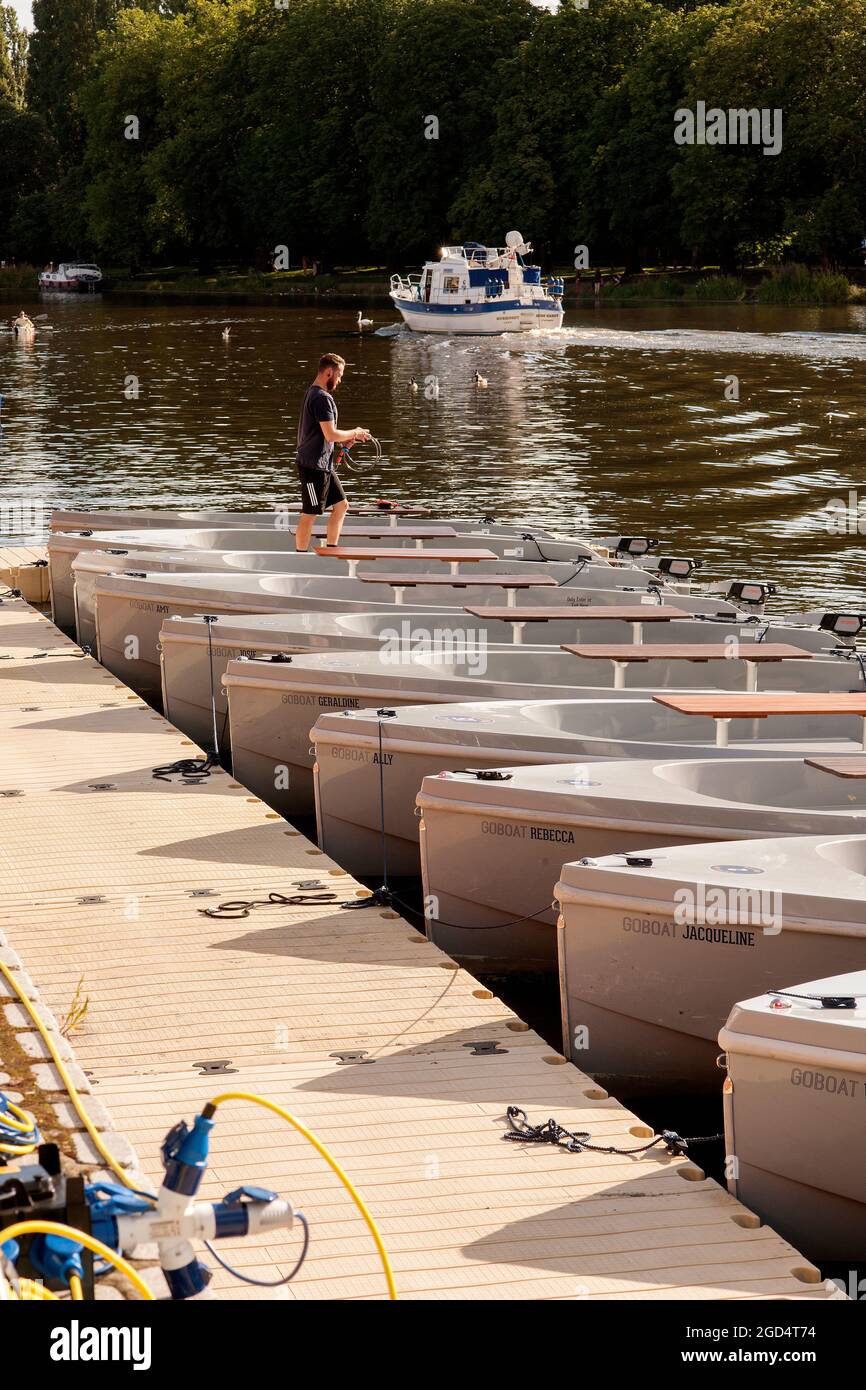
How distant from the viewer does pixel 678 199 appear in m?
80.4

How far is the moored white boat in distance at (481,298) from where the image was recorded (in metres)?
64.1

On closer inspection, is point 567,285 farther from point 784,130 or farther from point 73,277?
point 73,277

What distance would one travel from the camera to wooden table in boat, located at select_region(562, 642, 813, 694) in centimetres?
1146

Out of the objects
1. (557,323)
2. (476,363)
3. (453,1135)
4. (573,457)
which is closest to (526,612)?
(453,1135)

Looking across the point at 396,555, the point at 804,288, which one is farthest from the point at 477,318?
the point at 396,555

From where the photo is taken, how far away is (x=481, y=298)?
6606 cm

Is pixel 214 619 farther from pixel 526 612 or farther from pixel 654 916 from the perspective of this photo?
pixel 654 916

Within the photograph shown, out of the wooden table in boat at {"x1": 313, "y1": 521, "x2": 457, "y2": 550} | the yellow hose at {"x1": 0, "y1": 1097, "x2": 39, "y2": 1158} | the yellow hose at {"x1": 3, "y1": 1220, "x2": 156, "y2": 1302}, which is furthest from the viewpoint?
the wooden table in boat at {"x1": 313, "y1": 521, "x2": 457, "y2": 550}

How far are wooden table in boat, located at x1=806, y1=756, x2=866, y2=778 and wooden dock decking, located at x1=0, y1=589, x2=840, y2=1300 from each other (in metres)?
2.17

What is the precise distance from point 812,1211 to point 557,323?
59.3 metres

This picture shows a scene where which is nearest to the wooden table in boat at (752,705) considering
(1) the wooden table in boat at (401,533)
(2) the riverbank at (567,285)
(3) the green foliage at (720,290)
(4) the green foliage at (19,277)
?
(1) the wooden table in boat at (401,533)

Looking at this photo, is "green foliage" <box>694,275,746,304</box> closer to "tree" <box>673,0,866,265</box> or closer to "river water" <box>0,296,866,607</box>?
"tree" <box>673,0,866,265</box>

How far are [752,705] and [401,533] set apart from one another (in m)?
8.25

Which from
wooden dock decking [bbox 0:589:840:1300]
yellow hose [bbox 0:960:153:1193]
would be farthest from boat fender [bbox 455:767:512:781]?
yellow hose [bbox 0:960:153:1193]
